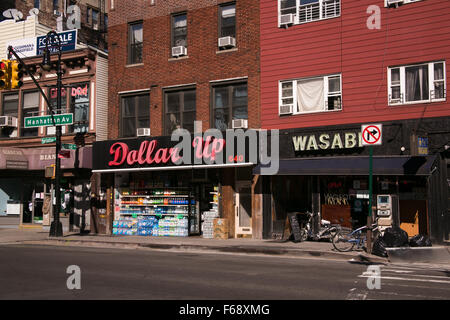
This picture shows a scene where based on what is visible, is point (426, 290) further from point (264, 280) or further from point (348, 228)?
point (348, 228)

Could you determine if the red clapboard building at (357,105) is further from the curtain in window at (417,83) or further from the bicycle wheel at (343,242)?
the bicycle wheel at (343,242)

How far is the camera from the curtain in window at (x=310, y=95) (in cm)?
1991

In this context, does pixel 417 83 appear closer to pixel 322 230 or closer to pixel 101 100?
pixel 322 230

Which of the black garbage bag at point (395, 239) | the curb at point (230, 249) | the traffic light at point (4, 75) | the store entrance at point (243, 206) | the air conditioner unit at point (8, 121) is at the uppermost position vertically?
the traffic light at point (4, 75)

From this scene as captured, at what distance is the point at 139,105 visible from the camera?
975 inches

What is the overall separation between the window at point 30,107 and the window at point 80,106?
8.87 feet

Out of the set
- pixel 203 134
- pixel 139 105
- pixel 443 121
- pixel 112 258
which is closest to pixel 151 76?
pixel 139 105

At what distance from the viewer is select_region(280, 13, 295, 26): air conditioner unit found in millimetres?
20375

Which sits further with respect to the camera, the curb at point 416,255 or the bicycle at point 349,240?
the bicycle at point 349,240

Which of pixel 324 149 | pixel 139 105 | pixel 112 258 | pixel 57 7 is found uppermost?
pixel 57 7

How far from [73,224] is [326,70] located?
48.5ft

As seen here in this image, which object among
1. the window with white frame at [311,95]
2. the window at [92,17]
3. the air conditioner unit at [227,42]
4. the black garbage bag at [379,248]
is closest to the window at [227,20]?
the air conditioner unit at [227,42]

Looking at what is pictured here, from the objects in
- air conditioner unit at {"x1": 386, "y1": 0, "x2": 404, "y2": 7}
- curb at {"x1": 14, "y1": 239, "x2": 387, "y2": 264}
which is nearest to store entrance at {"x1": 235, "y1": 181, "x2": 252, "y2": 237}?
curb at {"x1": 14, "y1": 239, "x2": 387, "y2": 264}
